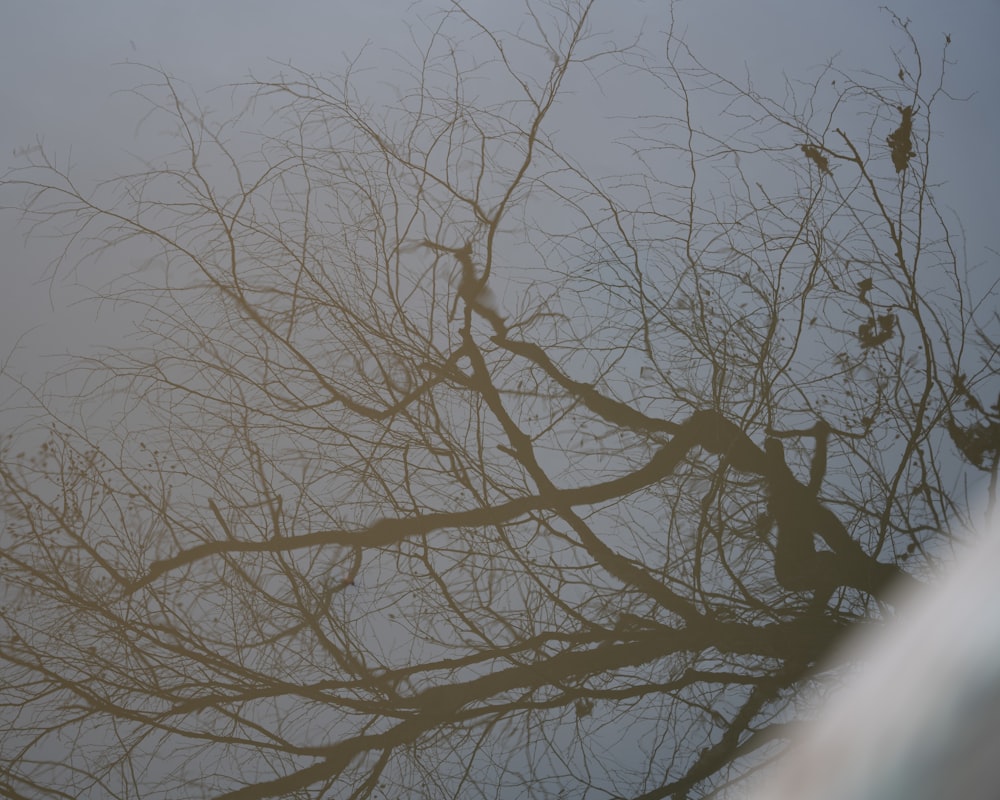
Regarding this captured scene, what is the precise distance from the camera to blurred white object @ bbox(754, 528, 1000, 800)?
112 cm

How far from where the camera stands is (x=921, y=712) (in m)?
1.15

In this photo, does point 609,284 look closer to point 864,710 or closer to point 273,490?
point 273,490

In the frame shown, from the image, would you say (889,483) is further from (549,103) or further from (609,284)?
(549,103)

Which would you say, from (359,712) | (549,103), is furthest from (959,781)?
(549,103)

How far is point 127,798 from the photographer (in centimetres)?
120

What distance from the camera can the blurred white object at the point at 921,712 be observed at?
1.12m

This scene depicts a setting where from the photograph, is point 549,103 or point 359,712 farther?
point 549,103

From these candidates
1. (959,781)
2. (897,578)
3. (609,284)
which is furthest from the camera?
(609,284)

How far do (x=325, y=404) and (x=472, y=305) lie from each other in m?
0.26

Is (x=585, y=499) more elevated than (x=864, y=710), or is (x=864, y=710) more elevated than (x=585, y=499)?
(x=585, y=499)

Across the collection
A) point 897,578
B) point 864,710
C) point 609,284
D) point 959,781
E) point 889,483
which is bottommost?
point 959,781

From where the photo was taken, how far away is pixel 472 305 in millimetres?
1312

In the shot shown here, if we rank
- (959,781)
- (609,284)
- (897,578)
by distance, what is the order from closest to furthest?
(959,781)
(897,578)
(609,284)

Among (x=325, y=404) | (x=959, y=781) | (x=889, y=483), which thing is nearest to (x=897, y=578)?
(x=889, y=483)
